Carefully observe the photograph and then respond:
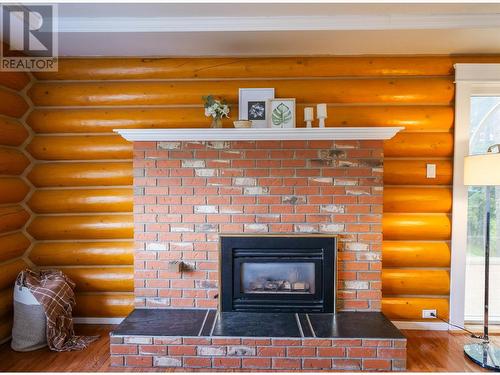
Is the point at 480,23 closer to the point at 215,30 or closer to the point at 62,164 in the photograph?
the point at 215,30

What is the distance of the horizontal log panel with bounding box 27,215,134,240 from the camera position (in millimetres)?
2893

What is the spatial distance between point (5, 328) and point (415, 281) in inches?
138

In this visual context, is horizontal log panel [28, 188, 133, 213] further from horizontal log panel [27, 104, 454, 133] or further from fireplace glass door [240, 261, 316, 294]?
fireplace glass door [240, 261, 316, 294]

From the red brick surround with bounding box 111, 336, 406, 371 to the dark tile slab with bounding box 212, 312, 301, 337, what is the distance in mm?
50

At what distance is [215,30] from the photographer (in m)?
2.40

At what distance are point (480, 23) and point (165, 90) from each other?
2.52m

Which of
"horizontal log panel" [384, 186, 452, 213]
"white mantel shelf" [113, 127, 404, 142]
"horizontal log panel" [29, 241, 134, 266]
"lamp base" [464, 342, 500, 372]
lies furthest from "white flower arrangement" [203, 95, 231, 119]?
"lamp base" [464, 342, 500, 372]

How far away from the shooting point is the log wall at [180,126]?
2793 mm

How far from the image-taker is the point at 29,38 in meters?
2.57

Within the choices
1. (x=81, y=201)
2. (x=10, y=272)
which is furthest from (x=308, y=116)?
(x=10, y=272)

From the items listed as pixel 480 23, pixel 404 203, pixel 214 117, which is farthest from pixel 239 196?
pixel 480 23

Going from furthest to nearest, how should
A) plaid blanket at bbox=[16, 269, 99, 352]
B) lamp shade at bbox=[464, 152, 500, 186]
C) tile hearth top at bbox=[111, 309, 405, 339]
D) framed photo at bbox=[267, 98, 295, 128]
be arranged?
framed photo at bbox=[267, 98, 295, 128] < plaid blanket at bbox=[16, 269, 99, 352] < tile hearth top at bbox=[111, 309, 405, 339] < lamp shade at bbox=[464, 152, 500, 186]

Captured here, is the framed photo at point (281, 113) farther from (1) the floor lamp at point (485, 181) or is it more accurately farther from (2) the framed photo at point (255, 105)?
(1) the floor lamp at point (485, 181)

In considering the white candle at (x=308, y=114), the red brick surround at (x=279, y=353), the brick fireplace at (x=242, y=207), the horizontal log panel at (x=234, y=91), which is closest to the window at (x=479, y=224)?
the horizontal log panel at (x=234, y=91)
